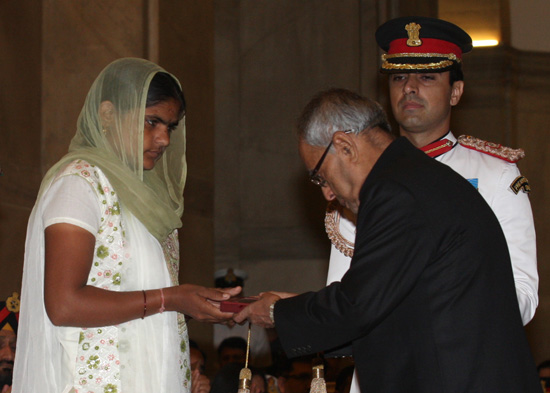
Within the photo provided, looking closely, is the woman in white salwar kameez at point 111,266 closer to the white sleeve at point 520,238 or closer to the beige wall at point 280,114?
the white sleeve at point 520,238

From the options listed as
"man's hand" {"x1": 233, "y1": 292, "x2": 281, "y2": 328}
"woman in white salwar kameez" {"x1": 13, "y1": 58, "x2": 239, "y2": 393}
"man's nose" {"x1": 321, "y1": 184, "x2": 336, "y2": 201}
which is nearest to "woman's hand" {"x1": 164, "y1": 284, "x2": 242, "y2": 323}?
"woman in white salwar kameez" {"x1": 13, "y1": 58, "x2": 239, "y2": 393}

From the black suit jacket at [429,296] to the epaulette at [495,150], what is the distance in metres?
1.04

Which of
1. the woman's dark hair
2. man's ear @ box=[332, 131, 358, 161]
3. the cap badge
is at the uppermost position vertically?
the cap badge

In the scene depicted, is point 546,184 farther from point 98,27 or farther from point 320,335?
point 320,335

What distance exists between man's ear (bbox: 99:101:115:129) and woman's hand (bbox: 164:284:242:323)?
69 cm

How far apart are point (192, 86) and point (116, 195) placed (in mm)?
4725

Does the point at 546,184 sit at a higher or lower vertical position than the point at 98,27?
lower

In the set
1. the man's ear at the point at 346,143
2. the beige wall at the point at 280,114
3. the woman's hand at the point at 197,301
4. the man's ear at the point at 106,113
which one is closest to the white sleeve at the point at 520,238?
the man's ear at the point at 346,143

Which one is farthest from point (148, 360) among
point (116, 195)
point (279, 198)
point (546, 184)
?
point (546, 184)

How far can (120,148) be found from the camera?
3.55 m

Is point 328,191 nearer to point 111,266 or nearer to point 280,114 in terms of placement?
point 111,266

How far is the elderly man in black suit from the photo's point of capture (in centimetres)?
270

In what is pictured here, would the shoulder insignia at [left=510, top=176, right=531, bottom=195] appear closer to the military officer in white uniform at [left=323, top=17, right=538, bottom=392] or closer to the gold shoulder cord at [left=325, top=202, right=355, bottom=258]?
the military officer in white uniform at [left=323, top=17, right=538, bottom=392]

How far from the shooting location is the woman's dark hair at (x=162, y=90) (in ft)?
11.7
